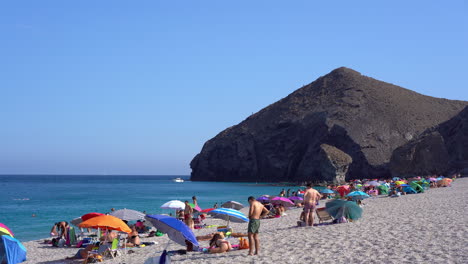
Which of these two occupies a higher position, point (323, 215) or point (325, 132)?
point (325, 132)

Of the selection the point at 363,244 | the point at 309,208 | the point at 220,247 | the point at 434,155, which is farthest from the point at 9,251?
the point at 434,155

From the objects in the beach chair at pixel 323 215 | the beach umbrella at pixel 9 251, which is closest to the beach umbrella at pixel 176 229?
the beach umbrella at pixel 9 251

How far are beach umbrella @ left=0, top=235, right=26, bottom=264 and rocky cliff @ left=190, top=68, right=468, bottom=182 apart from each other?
70948 mm

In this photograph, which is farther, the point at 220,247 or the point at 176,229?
the point at 220,247

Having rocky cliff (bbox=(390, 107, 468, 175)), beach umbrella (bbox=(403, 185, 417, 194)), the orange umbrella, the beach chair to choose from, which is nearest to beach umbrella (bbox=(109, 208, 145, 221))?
the orange umbrella

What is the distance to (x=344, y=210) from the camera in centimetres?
1595

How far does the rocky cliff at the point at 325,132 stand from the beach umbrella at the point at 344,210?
65.4m

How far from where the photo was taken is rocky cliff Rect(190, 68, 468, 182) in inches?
3642

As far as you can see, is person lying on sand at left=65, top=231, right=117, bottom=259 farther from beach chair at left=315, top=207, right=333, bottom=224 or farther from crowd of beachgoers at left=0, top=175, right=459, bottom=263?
beach chair at left=315, top=207, right=333, bottom=224

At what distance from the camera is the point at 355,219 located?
16.1 m

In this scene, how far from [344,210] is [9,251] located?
10204mm

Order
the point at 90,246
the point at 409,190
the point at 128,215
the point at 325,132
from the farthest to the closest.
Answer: the point at 325,132 < the point at 409,190 < the point at 128,215 < the point at 90,246

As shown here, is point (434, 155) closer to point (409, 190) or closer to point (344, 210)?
point (409, 190)

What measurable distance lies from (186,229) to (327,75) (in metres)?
125
